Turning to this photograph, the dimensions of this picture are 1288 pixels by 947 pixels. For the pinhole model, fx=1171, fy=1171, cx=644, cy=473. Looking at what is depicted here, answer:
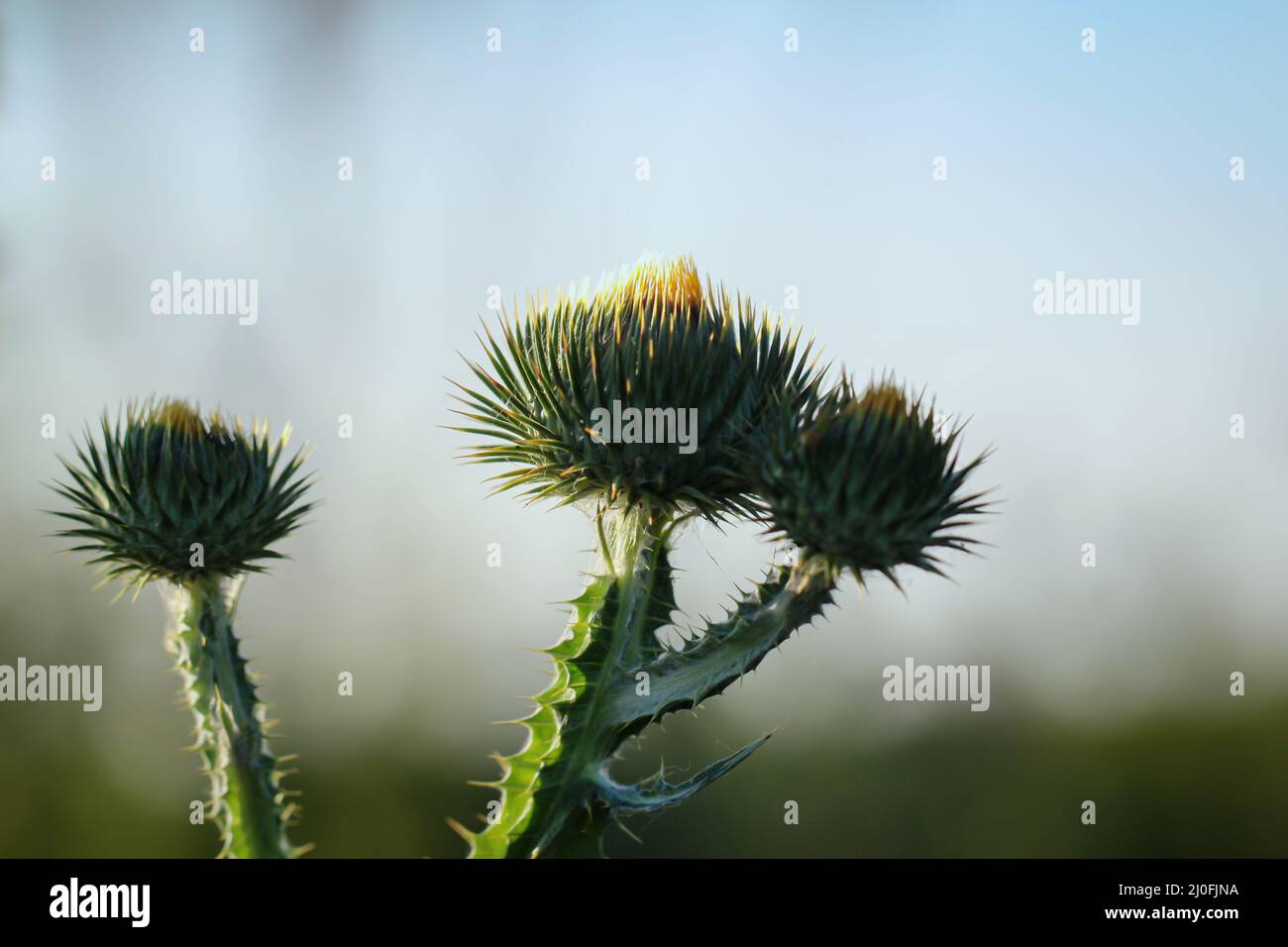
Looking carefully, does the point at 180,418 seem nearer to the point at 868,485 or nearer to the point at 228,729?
the point at 228,729

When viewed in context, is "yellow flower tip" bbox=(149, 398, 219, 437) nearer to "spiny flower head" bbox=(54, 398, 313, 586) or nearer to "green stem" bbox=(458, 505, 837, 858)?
"spiny flower head" bbox=(54, 398, 313, 586)

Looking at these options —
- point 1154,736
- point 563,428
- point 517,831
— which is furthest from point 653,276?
point 1154,736

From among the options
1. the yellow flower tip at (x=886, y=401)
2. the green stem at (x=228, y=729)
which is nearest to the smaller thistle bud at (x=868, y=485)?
the yellow flower tip at (x=886, y=401)

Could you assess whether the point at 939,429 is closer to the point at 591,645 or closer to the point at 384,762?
the point at 591,645

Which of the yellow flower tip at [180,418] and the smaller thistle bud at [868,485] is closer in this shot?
the smaller thistle bud at [868,485]

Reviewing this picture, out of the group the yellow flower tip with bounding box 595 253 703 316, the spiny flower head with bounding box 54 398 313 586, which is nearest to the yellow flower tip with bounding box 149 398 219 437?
the spiny flower head with bounding box 54 398 313 586

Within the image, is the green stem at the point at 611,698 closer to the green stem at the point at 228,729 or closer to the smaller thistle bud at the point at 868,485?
the smaller thistle bud at the point at 868,485

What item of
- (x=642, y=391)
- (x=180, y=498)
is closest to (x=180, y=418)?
(x=180, y=498)
